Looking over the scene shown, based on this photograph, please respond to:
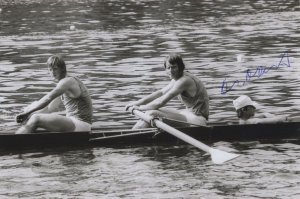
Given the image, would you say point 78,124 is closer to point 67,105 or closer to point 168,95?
point 67,105

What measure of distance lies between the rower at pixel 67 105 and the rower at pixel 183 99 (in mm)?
1177

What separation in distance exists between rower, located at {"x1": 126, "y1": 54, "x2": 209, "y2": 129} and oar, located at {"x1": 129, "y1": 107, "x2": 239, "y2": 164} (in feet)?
0.83

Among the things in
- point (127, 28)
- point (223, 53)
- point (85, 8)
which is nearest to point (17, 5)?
point (85, 8)

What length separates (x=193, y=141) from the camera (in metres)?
14.8

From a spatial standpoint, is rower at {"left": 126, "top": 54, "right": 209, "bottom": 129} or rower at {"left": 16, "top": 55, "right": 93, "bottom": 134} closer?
rower at {"left": 16, "top": 55, "right": 93, "bottom": 134}

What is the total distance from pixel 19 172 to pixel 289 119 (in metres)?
6.25

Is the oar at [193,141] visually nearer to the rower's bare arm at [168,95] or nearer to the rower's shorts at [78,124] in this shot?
the rower's bare arm at [168,95]

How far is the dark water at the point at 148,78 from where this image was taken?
13.7m

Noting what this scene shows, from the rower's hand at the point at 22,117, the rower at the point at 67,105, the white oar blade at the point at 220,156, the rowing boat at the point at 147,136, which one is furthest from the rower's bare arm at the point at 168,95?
the rower's hand at the point at 22,117

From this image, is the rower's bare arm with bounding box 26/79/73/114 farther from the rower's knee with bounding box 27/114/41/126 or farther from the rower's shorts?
the rower's shorts

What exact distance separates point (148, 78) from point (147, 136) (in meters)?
10.3

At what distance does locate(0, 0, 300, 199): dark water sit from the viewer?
1370 centimetres

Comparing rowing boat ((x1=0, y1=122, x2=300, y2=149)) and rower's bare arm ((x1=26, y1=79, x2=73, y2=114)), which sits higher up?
rower's bare arm ((x1=26, y1=79, x2=73, y2=114))
